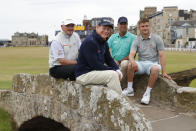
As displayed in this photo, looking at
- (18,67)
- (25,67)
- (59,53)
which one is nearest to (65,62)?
(59,53)

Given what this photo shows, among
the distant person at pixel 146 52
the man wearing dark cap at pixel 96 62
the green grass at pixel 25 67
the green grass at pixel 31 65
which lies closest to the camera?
the man wearing dark cap at pixel 96 62

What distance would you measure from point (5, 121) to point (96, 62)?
4.24 metres

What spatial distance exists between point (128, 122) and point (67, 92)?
1554 millimetres

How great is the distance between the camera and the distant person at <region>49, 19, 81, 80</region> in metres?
5.43

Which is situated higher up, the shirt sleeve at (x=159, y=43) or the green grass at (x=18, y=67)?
the shirt sleeve at (x=159, y=43)

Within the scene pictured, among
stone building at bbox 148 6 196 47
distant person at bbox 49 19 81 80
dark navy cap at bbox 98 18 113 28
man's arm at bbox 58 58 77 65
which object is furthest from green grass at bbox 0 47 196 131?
stone building at bbox 148 6 196 47

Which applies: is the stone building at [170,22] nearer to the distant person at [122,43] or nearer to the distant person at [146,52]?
the distant person at [122,43]

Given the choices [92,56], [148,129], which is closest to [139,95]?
[92,56]

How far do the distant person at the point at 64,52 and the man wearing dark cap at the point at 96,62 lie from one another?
695mm

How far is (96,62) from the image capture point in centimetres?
457

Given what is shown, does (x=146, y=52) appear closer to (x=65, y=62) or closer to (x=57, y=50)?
(x=65, y=62)

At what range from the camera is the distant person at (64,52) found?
214 inches

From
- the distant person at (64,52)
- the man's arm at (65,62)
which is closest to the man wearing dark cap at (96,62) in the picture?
the distant person at (64,52)

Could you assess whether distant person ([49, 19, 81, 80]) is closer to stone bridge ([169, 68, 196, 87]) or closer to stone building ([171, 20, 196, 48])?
stone bridge ([169, 68, 196, 87])
